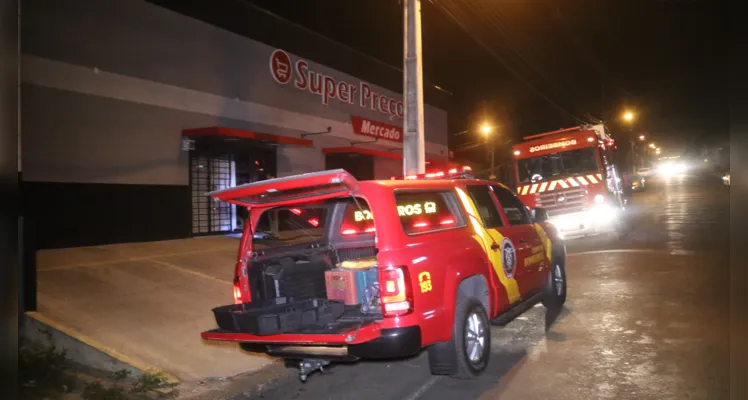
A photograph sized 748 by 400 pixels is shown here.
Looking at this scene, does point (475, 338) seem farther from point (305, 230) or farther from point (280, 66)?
point (280, 66)

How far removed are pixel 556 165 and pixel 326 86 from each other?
7.94 metres

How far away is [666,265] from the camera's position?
33.4 ft

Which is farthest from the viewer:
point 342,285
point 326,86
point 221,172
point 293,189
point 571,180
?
point 326,86

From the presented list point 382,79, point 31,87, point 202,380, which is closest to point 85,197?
point 31,87

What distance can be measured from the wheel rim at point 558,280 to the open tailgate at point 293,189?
13.5ft

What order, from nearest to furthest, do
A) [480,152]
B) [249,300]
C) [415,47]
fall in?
[249,300], [415,47], [480,152]

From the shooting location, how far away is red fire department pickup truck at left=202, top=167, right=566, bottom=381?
169 inches

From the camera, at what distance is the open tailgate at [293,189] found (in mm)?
4195

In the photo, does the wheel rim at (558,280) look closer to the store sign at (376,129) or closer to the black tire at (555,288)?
the black tire at (555,288)

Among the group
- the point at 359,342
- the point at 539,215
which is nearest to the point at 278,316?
the point at 359,342

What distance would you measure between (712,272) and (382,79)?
15.2 metres

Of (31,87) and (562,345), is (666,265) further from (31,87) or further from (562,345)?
(31,87)

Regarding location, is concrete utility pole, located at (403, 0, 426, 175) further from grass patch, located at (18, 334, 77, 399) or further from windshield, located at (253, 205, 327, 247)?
grass patch, located at (18, 334, 77, 399)

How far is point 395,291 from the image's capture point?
168 inches
